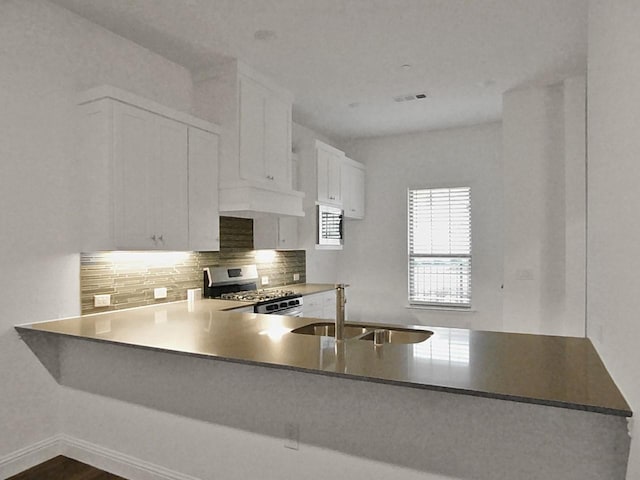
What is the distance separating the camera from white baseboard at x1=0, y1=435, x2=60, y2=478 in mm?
2604

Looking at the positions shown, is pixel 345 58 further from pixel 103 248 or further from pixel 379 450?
pixel 379 450

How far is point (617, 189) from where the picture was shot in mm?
1401

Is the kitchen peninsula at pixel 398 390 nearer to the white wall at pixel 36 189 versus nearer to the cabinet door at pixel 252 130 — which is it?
the white wall at pixel 36 189

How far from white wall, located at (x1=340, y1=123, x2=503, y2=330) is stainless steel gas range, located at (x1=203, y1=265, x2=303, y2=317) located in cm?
211

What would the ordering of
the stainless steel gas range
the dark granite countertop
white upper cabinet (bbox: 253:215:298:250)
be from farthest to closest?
1. white upper cabinet (bbox: 253:215:298:250)
2. the stainless steel gas range
3. the dark granite countertop

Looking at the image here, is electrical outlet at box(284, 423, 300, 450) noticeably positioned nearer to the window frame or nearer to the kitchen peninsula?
the kitchen peninsula

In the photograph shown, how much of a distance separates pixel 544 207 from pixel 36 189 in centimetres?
413

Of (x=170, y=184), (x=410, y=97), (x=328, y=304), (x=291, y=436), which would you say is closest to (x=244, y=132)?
(x=170, y=184)

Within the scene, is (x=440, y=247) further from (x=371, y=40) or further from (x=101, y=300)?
(x=101, y=300)

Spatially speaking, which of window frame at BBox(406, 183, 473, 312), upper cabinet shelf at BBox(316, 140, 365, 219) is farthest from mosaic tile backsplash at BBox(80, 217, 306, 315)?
window frame at BBox(406, 183, 473, 312)

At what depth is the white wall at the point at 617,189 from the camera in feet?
3.96

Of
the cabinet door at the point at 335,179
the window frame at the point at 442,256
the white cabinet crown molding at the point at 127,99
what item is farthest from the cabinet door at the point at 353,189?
the white cabinet crown molding at the point at 127,99

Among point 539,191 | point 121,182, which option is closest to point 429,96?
point 539,191

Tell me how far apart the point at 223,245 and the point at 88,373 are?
66.9 inches
